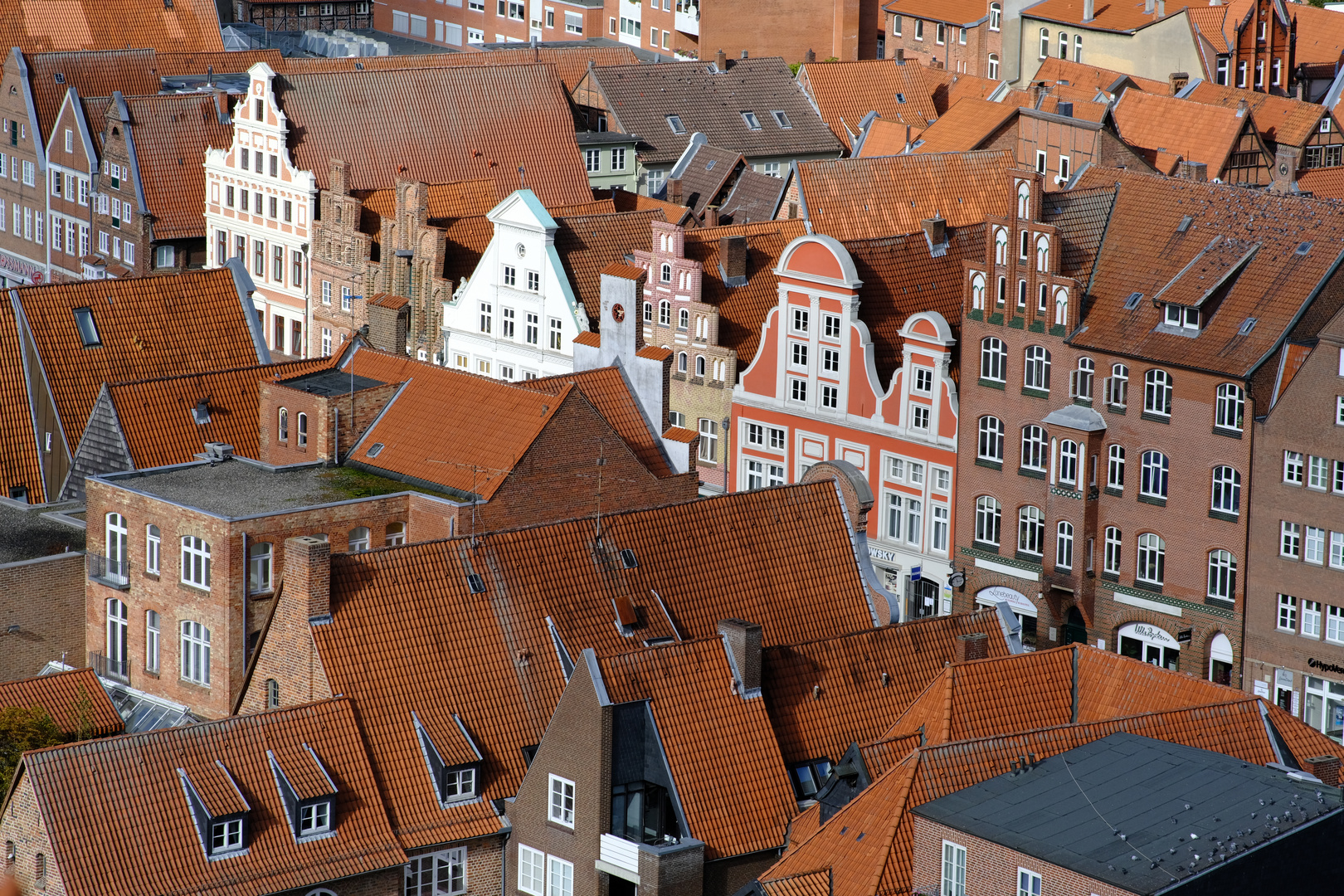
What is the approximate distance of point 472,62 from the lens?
15388 cm

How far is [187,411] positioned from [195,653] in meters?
13.4

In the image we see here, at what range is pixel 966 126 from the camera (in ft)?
437

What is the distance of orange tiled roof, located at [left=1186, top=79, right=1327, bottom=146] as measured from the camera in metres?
130

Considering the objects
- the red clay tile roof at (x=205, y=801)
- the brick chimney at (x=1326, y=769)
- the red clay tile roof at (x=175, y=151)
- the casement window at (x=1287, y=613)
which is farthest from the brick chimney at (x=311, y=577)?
the red clay tile roof at (x=175, y=151)

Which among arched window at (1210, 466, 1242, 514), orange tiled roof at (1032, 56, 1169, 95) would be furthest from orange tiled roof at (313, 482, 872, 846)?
orange tiled roof at (1032, 56, 1169, 95)

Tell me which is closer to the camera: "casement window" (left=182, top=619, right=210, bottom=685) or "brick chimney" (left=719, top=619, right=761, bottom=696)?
"brick chimney" (left=719, top=619, right=761, bottom=696)

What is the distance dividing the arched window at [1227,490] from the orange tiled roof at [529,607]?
712 inches

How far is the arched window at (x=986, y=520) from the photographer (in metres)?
94.1

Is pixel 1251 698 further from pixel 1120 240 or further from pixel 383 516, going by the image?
pixel 1120 240

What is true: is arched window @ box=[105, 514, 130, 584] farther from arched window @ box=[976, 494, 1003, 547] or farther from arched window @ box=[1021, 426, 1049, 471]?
arched window @ box=[1021, 426, 1049, 471]

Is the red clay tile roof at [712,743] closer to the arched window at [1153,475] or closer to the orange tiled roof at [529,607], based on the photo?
the orange tiled roof at [529,607]

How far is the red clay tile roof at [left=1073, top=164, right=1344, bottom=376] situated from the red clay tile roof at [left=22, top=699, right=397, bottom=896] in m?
34.7

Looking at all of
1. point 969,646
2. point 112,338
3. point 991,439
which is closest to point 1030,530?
point 991,439

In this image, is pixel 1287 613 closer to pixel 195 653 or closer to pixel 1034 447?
pixel 1034 447
